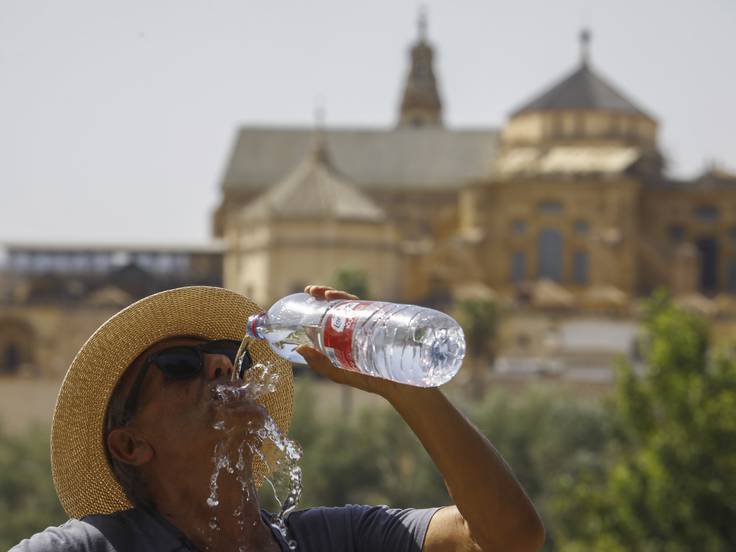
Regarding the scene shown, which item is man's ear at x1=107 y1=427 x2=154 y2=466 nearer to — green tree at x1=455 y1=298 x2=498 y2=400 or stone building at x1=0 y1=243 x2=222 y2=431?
green tree at x1=455 y1=298 x2=498 y2=400

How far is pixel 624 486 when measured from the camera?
29484mm

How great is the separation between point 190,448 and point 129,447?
0.55ft

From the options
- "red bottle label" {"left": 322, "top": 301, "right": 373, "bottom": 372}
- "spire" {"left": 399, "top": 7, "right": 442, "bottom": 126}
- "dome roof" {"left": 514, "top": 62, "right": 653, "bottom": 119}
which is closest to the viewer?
"red bottle label" {"left": 322, "top": 301, "right": 373, "bottom": 372}

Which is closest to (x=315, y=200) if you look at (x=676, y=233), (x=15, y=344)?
(x=15, y=344)

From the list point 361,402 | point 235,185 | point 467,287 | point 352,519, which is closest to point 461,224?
point 467,287

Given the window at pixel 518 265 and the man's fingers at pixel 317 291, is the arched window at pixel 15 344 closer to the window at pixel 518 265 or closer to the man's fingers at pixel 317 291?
the window at pixel 518 265

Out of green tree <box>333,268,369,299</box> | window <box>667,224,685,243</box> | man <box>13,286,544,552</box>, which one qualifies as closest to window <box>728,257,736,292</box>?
window <box>667,224,685,243</box>

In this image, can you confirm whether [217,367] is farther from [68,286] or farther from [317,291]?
[68,286]

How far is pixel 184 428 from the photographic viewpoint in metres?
3.65

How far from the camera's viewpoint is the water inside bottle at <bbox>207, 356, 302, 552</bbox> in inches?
144

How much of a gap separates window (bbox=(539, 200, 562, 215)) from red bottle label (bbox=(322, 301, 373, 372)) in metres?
59.8

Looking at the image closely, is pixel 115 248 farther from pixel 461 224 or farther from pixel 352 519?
pixel 352 519

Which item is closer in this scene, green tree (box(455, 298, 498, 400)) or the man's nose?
the man's nose

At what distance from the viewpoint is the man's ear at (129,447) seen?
3.67 meters
